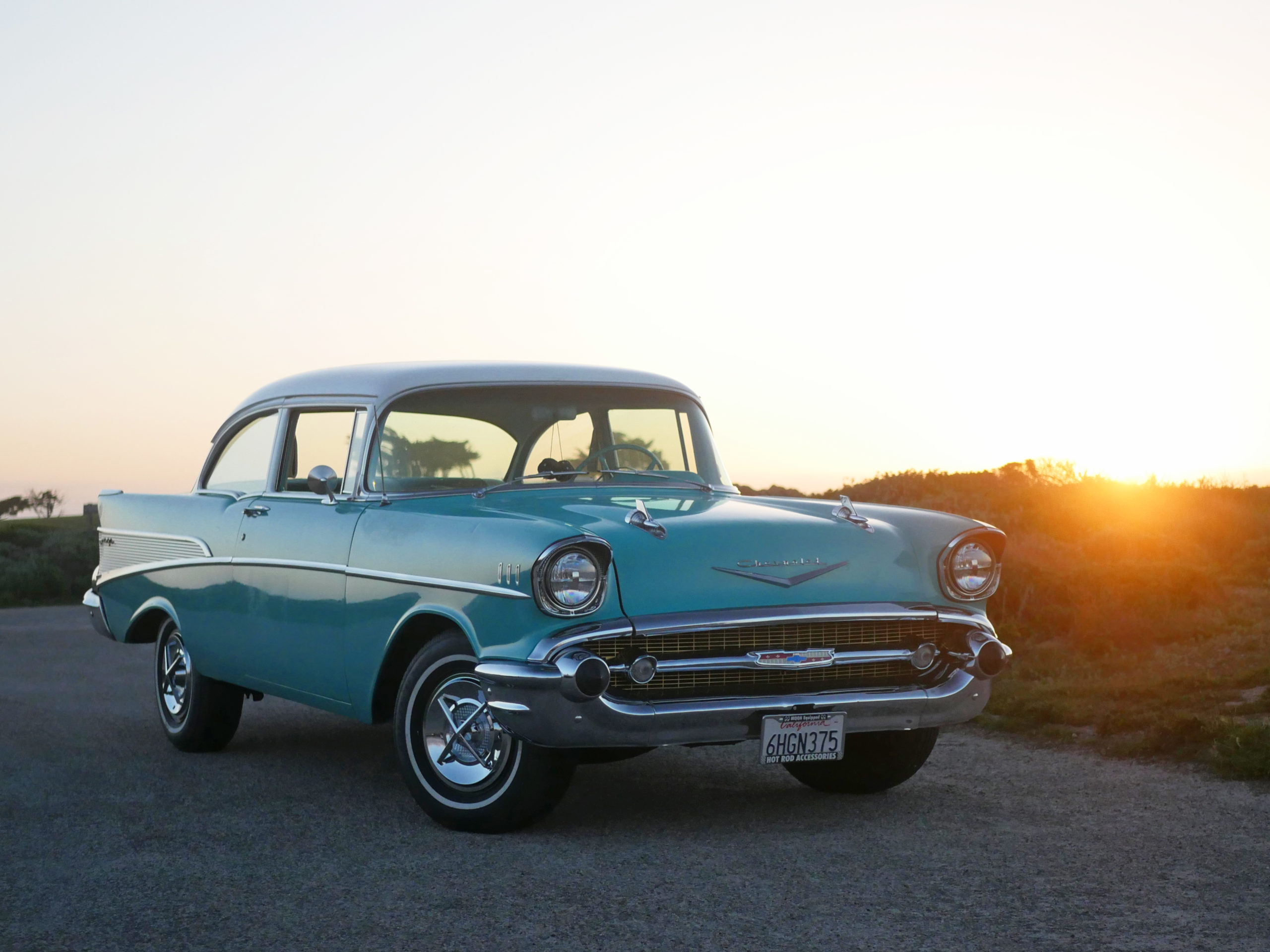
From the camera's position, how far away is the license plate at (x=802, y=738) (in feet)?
16.8

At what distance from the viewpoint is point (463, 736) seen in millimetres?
5336

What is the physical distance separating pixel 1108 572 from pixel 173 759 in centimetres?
785

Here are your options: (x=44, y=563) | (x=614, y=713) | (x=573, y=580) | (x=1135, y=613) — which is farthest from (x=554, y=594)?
(x=44, y=563)

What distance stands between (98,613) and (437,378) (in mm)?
3478

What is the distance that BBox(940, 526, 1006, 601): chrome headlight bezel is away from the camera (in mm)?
5691

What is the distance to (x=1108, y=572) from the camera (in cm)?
1172

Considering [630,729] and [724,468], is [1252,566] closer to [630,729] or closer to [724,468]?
[724,468]

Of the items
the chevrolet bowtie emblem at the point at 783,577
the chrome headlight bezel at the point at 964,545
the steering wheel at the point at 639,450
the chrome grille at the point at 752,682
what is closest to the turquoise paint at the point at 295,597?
the steering wheel at the point at 639,450

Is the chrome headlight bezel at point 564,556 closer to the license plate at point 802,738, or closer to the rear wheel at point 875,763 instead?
the license plate at point 802,738

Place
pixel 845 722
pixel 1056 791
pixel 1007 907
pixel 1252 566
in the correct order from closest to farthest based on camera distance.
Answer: pixel 1007 907 < pixel 845 722 < pixel 1056 791 < pixel 1252 566

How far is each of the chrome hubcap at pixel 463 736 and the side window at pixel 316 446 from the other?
1.41 m

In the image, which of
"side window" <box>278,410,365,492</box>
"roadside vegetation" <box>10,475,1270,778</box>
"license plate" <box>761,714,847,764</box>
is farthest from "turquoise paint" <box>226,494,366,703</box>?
"roadside vegetation" <box>10,475,1270,778</box>

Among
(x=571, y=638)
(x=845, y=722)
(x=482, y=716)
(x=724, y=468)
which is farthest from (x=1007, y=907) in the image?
(x=724, y=468)

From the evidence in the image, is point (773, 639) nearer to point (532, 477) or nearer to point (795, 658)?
point (795, 658)
